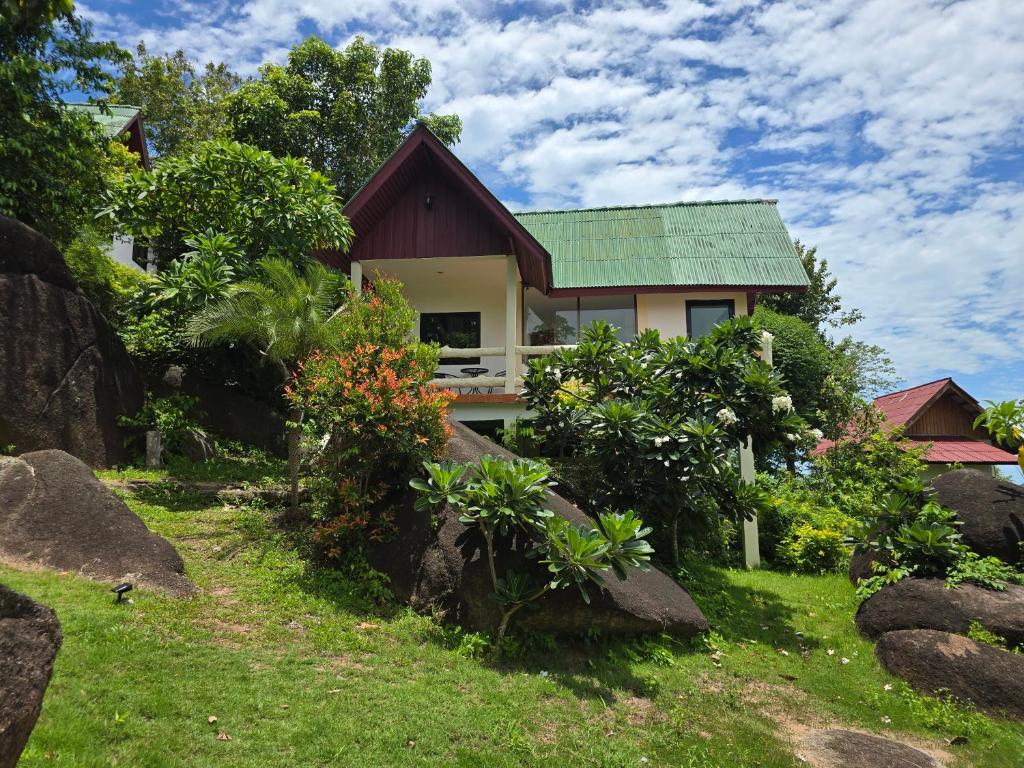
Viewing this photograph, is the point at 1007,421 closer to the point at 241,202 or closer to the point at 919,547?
the point at 919,547

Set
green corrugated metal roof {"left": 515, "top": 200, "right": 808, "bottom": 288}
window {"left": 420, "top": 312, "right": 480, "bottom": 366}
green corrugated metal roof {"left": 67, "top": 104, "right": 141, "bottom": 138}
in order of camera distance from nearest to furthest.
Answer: green corrugated metal roof {"left": 515, "top": 200, "right": 808, "bottom": 288}, window {"left": 420, "top": 312, "right": 480, "bottom": 366}, green corrugated metal roof {"left": 67, "top": 104, "right": 141, "bottom": 138}

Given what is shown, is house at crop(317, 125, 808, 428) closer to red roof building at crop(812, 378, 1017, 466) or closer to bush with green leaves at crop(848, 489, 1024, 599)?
bush with green leaves at crop(848, 489, 1024, 599)

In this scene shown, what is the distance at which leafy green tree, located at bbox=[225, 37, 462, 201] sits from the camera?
23.0m

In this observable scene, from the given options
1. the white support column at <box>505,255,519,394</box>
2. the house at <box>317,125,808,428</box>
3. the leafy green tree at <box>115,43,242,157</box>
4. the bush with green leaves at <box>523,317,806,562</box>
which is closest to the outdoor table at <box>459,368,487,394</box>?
the house at <box>317,125,808,428</box>

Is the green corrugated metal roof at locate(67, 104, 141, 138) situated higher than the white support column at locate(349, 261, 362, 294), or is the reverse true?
the green corrugated metal roof at locate(67, 104, 141, 138)

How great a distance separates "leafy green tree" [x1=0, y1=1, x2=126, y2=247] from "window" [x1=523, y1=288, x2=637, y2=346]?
10.6 metres

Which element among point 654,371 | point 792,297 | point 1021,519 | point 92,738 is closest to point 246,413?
point 654,371

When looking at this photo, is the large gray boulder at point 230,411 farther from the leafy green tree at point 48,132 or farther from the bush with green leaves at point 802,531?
the bush with green leaves at point 802,531

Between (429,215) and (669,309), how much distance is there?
6398 mm

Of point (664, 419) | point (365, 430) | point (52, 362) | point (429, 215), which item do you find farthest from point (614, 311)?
point (52, 362)

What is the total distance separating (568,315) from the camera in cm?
1681

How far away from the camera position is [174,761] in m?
3.71

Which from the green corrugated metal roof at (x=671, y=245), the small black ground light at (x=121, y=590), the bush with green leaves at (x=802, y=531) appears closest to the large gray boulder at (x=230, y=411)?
the green corrugated metal roof at (x=671, y=245)

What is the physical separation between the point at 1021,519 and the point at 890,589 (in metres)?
2.01
